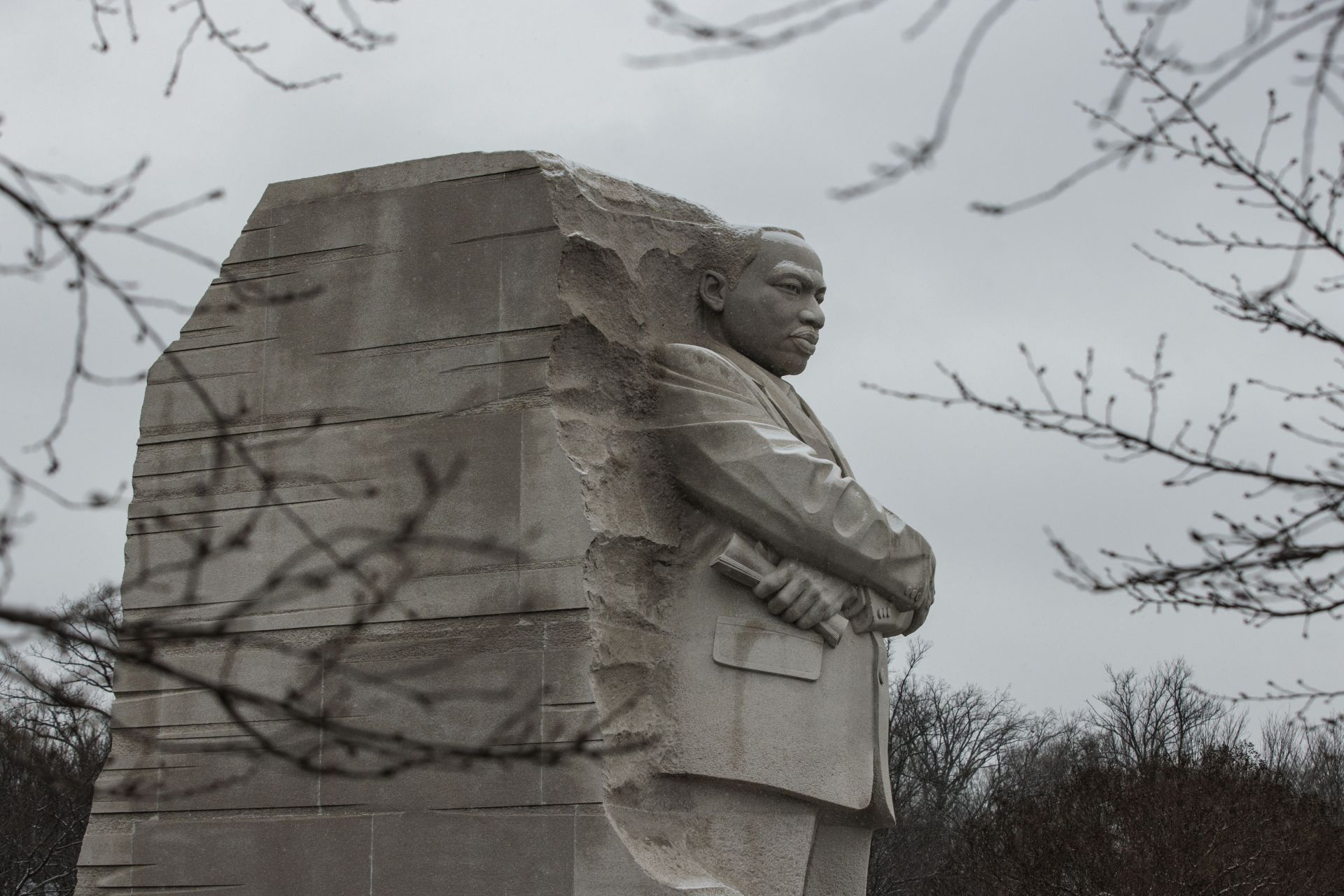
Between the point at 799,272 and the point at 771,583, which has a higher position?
the point at 799,272

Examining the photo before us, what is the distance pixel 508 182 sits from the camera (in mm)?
7164

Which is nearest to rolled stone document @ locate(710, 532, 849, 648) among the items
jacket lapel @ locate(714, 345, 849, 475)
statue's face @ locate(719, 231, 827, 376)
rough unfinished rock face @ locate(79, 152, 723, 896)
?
rough unfinished rock face @ locate(79, 152, 723, 896)

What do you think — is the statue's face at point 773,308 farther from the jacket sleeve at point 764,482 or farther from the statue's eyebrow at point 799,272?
the jacket sleeve at point 764,482

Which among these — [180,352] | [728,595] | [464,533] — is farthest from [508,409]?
[180,352]

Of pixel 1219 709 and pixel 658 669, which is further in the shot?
pixel 1219 709

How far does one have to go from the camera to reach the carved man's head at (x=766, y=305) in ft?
25.4

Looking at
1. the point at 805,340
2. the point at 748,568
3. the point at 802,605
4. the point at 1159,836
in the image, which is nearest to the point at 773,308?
the point at 805,340

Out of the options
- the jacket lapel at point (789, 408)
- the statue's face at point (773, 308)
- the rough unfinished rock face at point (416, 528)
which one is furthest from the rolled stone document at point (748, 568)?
the statue's face at point (773, 308)

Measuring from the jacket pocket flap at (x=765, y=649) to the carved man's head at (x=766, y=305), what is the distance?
1.27 m

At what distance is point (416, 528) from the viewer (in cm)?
650

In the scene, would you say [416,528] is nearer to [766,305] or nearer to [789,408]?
[789,408]

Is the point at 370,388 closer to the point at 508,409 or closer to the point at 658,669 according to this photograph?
the point at 508,409

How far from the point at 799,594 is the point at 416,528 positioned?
4.76 ft

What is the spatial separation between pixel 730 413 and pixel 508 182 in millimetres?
1189
